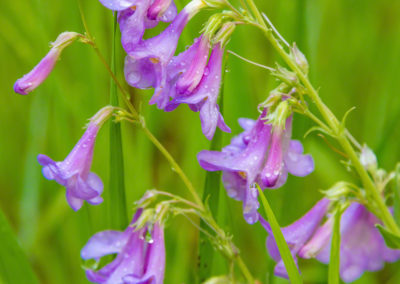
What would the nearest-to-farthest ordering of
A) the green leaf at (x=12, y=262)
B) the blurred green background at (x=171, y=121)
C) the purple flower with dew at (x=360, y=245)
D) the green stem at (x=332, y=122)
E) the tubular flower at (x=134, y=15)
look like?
the tubular flower at (x=134, y=15), the green stem at (x=332, y=122), the green leaf at (x=12, y=262), the purple flower with dew at (x=360, y=245), the blurred green background at (x=171, y=121)

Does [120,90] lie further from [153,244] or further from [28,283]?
[28,283]

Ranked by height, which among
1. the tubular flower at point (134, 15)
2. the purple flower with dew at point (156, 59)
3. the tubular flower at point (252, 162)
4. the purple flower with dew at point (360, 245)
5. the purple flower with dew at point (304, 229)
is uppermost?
the tubular flower at point (134, 15)

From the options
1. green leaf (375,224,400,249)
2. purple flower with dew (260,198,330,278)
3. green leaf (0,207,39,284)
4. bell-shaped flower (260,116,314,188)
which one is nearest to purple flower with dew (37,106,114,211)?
green leaf (0,207,39,284)

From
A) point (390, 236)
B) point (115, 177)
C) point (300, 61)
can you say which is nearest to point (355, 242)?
point (390, 236)

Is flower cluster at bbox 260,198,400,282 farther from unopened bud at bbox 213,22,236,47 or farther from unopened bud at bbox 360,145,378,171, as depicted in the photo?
unopened bud at bbox 213,22,236,47

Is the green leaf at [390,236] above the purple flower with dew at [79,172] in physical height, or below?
below

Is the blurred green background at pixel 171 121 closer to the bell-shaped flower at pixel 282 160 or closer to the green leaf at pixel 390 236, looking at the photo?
the bell-shaped flower at pixel 282 160

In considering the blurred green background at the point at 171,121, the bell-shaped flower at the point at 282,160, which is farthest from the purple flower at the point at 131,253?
the bell-shaped flower at the point at 282,160
